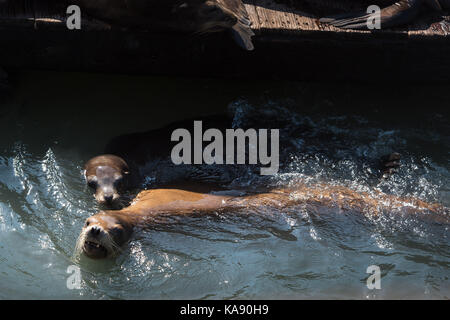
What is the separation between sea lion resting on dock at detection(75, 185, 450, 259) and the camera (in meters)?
4.91

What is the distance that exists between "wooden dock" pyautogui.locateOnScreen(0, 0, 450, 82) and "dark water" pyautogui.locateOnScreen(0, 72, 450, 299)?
0.28 metres

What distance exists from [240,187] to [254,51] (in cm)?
176

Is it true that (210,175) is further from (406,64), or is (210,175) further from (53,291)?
(406,64)

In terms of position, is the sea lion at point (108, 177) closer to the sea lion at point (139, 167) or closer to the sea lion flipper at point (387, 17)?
the sea lion at point (139, 167)

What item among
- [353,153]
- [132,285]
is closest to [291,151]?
[353,153]

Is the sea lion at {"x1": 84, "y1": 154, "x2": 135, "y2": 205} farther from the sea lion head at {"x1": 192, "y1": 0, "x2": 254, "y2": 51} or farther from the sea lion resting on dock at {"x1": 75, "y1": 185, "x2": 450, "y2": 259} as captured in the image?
the sea lion head at {"x1": 192, "y1": 0, "x2": 254, "y2": 51}

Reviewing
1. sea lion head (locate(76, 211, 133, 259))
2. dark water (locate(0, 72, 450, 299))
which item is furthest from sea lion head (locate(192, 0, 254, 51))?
sea lion head (locate(76, 211, 133, 259))

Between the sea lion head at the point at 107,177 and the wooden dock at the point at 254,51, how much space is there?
140cm

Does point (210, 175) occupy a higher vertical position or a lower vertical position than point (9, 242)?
higher

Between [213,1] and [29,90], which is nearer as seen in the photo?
[213,1]

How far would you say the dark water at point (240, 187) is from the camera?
4.86 metres

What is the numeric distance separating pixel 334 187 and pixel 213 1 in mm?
2269

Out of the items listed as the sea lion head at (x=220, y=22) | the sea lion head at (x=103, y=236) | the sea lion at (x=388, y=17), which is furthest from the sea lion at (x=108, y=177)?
the sea lion at (x=388, y=17)

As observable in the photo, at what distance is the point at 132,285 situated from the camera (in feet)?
15.7
